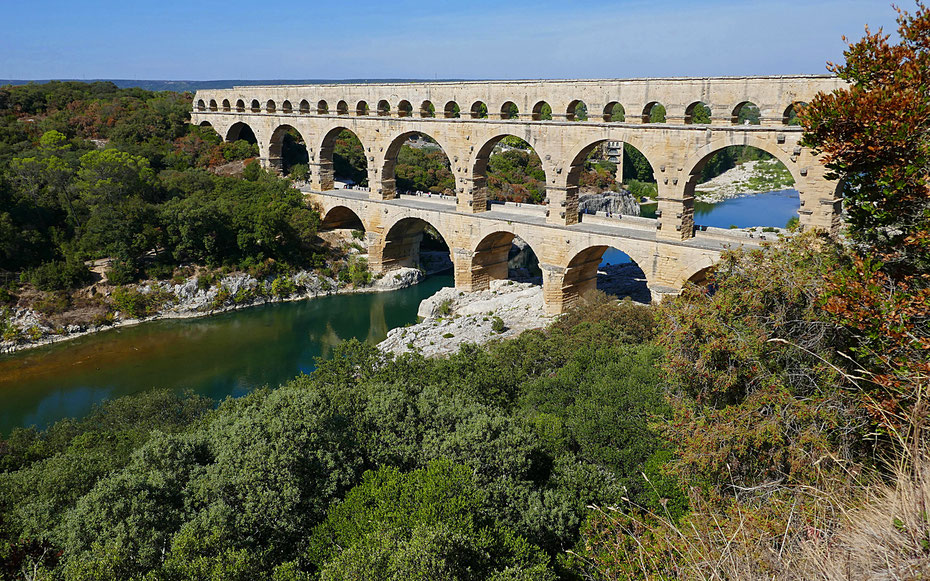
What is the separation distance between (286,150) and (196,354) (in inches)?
792

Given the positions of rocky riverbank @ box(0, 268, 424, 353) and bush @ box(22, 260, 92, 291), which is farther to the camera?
bush @ box(22, 260, 92, 291)

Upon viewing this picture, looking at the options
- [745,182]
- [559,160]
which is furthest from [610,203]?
[559,160]

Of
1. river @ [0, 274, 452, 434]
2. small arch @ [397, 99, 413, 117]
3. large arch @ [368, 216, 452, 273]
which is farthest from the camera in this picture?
small arch @ [397, 99, 413, 117]

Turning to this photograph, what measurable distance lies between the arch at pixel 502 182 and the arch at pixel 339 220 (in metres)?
7.01

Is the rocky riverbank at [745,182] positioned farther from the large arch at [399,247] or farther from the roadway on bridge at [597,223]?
the roadway on bridge at [597,223]

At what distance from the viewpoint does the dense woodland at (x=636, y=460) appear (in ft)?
18.2

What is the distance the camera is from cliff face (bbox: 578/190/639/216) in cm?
4075

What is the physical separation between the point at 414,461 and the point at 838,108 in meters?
6.66

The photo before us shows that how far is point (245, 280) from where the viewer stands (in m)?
27.0

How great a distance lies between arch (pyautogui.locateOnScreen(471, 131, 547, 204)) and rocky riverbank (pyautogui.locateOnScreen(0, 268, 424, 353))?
6.66 metres

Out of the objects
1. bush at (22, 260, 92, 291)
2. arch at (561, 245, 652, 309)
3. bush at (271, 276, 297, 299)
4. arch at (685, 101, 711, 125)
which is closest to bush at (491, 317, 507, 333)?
arch at (561, 245, 652, 309)

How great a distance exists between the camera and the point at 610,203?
1687 inches

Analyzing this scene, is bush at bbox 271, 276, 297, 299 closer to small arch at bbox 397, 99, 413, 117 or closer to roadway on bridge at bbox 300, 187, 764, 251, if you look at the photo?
roadway on bridge at bbox 300, 187, 764, 251

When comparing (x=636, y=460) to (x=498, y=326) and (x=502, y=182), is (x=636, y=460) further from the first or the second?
(x=502, y=182)
